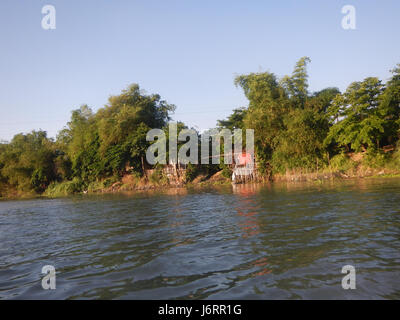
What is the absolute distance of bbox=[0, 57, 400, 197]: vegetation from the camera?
24.7m

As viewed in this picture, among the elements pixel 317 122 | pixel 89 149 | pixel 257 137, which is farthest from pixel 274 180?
pixel 89 149

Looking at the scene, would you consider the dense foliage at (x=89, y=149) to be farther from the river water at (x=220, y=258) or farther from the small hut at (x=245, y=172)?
the river water at (x=220, y=258)

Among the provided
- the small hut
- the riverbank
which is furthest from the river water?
the small hut

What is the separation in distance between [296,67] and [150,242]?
30466 millimetres

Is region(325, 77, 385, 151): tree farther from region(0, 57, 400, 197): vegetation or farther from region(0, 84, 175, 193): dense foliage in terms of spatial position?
region(0, 84, 175, 193): dense foliage

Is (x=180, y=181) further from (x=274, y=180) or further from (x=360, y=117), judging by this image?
(x=360, y=117)

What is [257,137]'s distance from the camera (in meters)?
29.6

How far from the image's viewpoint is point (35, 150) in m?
42.2

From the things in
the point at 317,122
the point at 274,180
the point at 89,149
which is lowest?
the point at 274,180

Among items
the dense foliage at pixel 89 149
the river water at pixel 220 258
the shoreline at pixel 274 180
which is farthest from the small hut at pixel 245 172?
the river water at pixel 220 258

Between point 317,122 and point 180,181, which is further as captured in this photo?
point 180,181

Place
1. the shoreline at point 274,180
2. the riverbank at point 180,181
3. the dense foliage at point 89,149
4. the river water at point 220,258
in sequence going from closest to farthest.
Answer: the river water at point 220,258
the shoreline at point 274,180
the riverbank at point 180,181
the dense foliage at point 89,149

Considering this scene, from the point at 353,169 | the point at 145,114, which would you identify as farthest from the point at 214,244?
the point at 145,114

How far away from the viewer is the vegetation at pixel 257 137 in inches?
971
